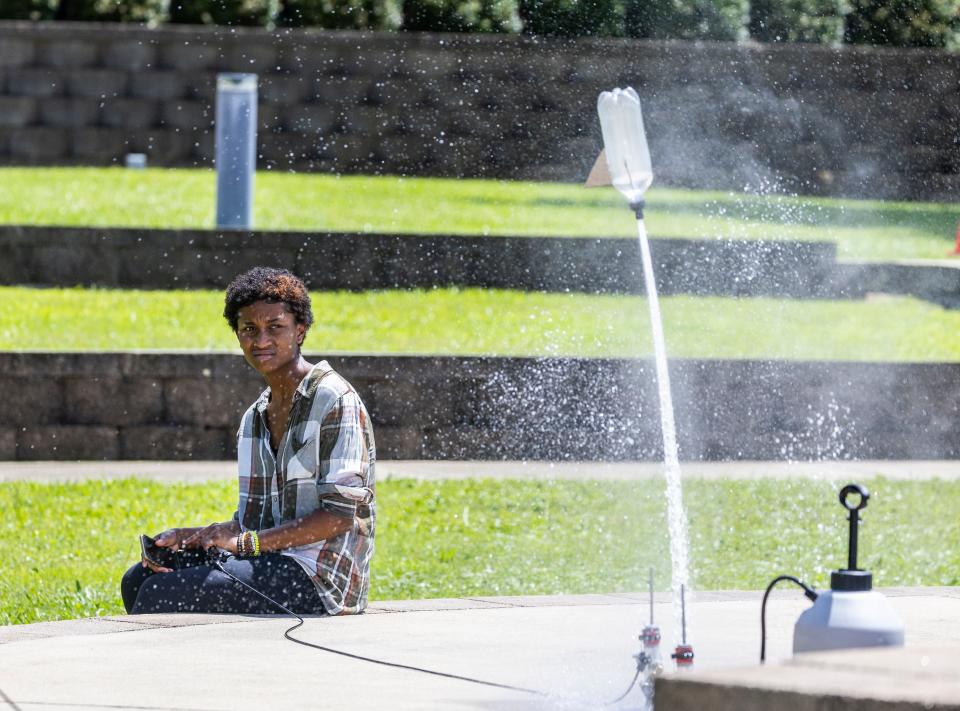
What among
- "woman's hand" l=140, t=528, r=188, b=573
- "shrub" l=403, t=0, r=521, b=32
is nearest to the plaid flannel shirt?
"woman's hand" l=140, t=528, r=188, b=573

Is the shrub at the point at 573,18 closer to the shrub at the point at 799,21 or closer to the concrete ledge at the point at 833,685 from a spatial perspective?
the shrub at the point at 799,21

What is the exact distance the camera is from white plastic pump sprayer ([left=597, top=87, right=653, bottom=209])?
602cm

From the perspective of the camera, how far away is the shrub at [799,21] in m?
21.8

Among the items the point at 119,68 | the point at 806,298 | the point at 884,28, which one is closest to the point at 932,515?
the point at 806,298

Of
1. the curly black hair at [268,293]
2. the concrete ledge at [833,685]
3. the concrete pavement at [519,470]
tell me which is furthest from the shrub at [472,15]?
the concrete ledge at [833,685]

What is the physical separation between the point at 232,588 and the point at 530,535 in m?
3.45

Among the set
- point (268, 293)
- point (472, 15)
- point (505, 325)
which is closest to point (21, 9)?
point (472, 15)

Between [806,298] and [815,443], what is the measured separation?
3046mm

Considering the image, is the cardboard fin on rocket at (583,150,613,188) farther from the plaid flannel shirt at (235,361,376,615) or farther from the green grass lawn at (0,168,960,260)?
the green grass lawn at (0,168,960,260)

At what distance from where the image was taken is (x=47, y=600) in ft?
23.1

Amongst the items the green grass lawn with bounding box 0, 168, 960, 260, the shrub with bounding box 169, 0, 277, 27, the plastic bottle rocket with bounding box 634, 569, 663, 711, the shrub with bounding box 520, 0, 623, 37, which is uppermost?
the shrub with bounding box 169, 0, 277, 27

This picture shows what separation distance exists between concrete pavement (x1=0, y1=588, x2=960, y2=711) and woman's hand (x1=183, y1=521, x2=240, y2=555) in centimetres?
18

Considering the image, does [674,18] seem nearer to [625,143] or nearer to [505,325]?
[505,325]

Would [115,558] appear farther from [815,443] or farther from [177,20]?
[177,20]
